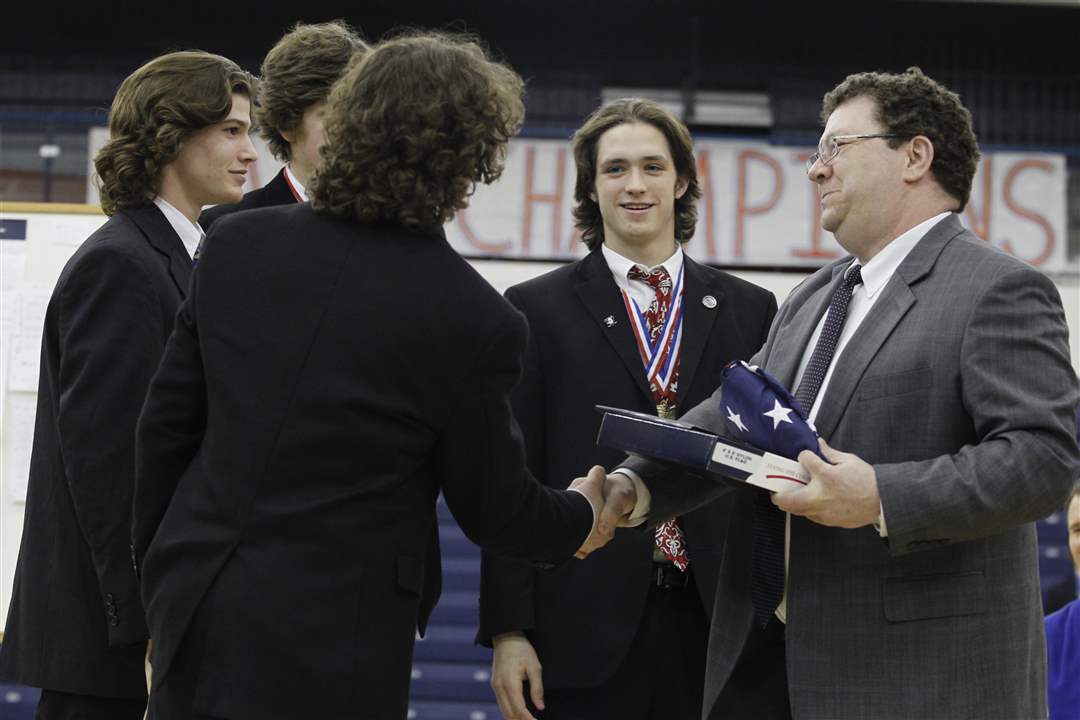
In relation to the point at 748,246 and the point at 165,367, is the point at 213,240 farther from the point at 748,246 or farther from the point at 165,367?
the point at 748,246

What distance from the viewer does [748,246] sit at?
408 inches

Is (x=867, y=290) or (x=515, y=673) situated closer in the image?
(x=867, y=290)

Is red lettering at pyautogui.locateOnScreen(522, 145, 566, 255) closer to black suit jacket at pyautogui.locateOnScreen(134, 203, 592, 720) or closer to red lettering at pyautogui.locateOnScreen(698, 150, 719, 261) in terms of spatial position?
red lettering at pyautogui.locateOnScreen(698, 150, 719, 261)

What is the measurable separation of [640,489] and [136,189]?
112 cm

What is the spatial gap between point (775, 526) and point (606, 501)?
0.34 metres

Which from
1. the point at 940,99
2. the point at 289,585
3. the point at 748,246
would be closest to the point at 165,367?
the point at 289,585

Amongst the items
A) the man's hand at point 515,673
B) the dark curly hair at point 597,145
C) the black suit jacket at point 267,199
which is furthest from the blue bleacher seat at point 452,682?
the black suit jacket at point 267,199

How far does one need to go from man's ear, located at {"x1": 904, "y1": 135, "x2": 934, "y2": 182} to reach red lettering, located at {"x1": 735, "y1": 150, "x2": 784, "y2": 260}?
783cm

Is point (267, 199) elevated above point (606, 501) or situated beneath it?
elevated above

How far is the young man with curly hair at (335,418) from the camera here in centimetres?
184

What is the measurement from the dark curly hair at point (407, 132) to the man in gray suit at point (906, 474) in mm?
759

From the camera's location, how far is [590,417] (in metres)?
2.92

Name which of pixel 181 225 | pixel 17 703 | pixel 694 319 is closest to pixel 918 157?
pixel 694 319

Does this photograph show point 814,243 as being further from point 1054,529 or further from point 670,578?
point 670,578
